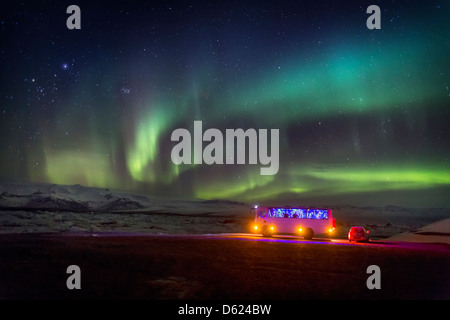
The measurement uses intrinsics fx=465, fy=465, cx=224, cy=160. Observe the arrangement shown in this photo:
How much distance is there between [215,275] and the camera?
15.2m

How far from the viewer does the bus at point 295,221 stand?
121ft

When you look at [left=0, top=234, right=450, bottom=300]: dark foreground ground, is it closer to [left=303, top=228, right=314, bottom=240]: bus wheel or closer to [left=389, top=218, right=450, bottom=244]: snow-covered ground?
[left=303, top=228, right=314, bottom=240]: bus wheel

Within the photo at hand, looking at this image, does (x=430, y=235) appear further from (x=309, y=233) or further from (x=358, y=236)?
(x=309, y=233)

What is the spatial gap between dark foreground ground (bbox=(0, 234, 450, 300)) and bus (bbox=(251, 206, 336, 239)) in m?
14.2

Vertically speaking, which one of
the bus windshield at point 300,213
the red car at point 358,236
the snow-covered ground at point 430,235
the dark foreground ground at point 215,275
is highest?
the bus windshield at point 300,213

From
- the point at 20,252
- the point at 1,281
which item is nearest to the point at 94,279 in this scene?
the point at 1,281

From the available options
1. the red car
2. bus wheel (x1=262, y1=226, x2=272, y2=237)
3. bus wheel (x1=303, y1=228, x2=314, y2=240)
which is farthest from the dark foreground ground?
bus wheel (x1=262, y1=226, x2=272, y2=237)

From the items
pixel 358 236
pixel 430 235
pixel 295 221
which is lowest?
pixel 430 235

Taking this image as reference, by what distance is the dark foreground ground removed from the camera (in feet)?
38.8

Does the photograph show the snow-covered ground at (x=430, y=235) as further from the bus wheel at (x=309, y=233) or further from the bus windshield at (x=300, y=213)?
the bus wheel at (x=309, y=233)

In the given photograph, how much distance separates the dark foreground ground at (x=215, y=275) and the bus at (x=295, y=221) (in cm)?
1416

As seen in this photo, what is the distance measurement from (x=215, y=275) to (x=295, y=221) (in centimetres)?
2333

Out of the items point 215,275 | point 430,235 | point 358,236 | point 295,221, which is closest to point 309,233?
point 295,221

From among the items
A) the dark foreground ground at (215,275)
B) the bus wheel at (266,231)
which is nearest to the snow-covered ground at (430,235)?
the bus wheel at (266,231)
